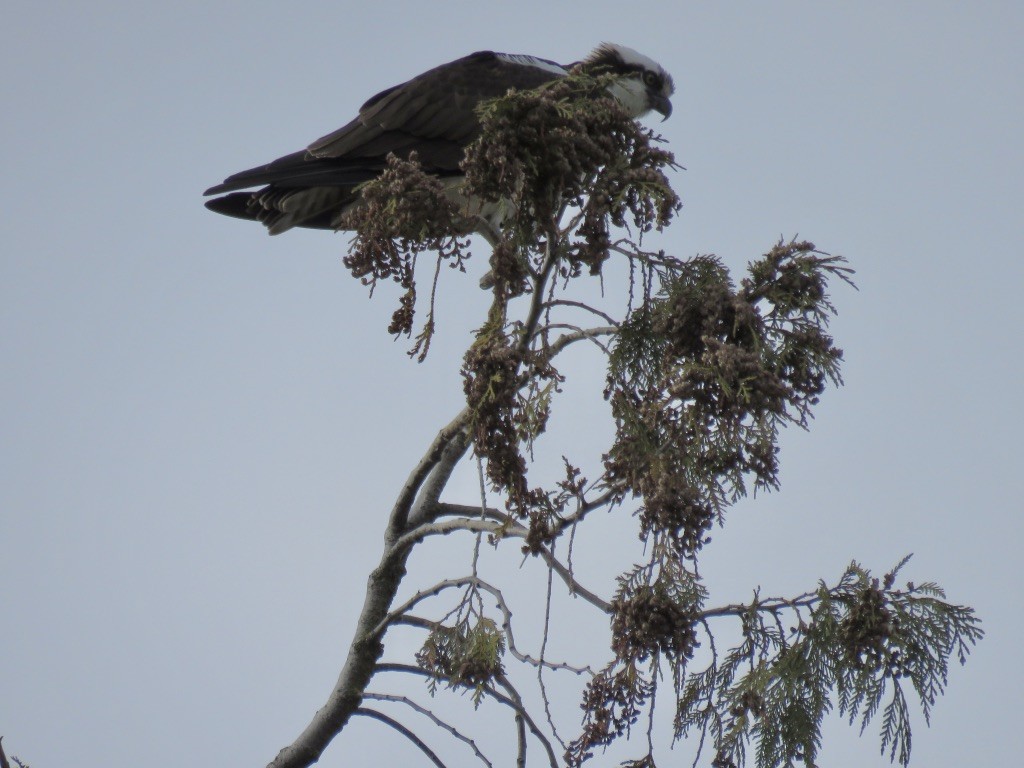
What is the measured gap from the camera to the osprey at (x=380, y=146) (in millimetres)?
5332

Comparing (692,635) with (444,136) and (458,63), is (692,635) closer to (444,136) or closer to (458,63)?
(444,136)

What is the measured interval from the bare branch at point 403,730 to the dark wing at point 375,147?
97.9 inches

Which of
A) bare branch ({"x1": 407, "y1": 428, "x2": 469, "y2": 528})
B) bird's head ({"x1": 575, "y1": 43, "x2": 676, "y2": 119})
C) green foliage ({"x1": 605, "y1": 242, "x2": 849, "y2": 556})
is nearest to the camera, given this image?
green foliage ({"x1": 605, "y1": 242, "x2": 849, "y2": 556})

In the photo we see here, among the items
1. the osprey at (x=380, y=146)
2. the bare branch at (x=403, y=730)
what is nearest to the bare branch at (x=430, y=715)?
the bare branch at (x=403, y=730)

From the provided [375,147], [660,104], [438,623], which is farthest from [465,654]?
[660,104]

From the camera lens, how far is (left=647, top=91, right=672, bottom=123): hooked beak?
7.64 metres

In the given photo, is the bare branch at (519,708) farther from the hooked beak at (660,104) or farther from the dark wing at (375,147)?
the hooked beak at (660,104)

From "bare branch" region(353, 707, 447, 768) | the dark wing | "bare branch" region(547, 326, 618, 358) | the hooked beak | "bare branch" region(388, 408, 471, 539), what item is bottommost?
"bare branch" region(353, 707, 447, 768)

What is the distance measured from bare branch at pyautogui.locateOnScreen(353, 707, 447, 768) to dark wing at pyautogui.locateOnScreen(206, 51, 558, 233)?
8.15 ft

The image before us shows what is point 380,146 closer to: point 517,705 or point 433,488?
point 433,488

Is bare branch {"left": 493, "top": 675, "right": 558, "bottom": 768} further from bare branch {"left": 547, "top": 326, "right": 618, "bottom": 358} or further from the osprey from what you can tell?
the osprey

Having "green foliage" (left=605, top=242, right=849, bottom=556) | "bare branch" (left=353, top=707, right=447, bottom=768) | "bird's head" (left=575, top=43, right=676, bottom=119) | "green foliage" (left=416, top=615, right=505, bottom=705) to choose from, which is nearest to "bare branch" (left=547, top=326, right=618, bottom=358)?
"green foliage" (left=605, top=242, right=849, bottom=556)

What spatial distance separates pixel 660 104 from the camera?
766 centimetres

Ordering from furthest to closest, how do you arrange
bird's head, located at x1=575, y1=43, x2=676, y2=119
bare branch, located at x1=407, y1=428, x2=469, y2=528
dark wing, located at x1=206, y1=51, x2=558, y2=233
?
bird's head, located at x1=575, y1=43, x2=676, y2=119 → dark wing, located at x1=206, y1=51, x2=558, y2=233 → bare branch, located at x1=407, y1=428, x2=469, y2=528
